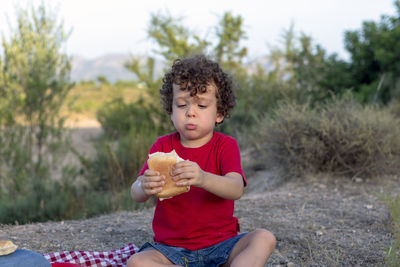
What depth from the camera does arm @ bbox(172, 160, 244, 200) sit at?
2025 mm

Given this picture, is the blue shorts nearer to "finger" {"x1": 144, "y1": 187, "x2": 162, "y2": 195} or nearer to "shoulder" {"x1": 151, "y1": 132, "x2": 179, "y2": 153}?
"finger" {"x1": 144, "y1": 187, "x2": 162, "y2": 195}

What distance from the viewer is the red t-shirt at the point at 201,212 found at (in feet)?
7.68

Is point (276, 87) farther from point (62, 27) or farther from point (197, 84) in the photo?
point (197, 84)

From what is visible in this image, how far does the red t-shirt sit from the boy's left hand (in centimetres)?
35

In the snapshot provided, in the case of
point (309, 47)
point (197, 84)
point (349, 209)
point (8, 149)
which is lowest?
point (349, 209)

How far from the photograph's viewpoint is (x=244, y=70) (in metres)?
10.0

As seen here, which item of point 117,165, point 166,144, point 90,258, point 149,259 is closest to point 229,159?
point 166,144

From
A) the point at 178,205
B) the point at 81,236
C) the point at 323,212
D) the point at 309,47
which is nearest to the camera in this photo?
the point at 178,205

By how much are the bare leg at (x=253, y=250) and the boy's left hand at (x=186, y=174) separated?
1.41 ft

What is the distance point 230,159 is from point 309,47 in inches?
316

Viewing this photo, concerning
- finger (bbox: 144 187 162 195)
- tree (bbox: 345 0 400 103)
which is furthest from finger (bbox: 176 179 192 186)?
tree (bbox: 345 0 400 103)

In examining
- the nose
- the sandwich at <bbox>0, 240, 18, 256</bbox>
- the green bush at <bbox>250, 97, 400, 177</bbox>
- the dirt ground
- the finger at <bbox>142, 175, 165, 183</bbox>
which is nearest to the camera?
the sandwich at <bbox>0, 240, 18, 256</bbox>

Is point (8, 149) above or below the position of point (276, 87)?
below

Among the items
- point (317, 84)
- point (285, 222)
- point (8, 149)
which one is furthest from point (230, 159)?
point (317, 84)
